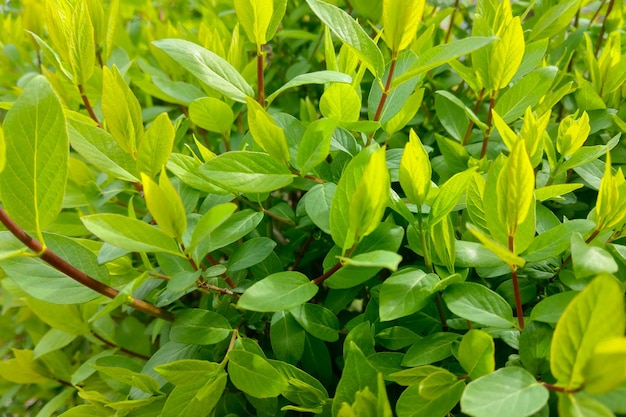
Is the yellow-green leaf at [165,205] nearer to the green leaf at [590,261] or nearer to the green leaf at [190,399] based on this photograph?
the green leaf at [190,399]

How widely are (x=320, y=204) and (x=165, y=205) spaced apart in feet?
0.40

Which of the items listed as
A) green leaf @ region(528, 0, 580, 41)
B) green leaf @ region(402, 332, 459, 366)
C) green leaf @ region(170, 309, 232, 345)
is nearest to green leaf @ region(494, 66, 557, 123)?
→ green leaf @ region(528, 0, 580, 41)

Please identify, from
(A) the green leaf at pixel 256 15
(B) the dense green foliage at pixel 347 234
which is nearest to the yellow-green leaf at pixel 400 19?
(B) the dense green foliage at pixel 347 234

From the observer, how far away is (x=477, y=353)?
0.34m

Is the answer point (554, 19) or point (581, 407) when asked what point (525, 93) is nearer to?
point (554, 19)

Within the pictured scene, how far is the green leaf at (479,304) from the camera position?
0.35 meters

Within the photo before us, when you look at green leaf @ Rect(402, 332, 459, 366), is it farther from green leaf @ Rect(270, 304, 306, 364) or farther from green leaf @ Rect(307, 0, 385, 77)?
green leaf @ Rect(307, 0, 385, 77)

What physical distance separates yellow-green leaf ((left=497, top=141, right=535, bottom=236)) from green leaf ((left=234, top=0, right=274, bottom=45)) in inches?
9.9

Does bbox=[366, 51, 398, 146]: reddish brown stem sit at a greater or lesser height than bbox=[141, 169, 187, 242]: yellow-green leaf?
greater

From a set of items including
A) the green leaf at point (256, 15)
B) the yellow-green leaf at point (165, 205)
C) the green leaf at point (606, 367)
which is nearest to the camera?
the green leaf at point (606, 367)

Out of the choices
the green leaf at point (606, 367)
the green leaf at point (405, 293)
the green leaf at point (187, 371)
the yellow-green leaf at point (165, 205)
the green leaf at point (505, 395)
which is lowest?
the green leaf at point (187, 371)

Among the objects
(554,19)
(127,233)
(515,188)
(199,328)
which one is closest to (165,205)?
(127,233)

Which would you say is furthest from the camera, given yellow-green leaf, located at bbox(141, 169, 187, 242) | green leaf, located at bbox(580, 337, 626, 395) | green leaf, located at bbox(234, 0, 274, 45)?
green leaf, located at bbox(234, 0, 274, 45)

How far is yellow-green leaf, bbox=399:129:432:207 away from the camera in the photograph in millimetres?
361
